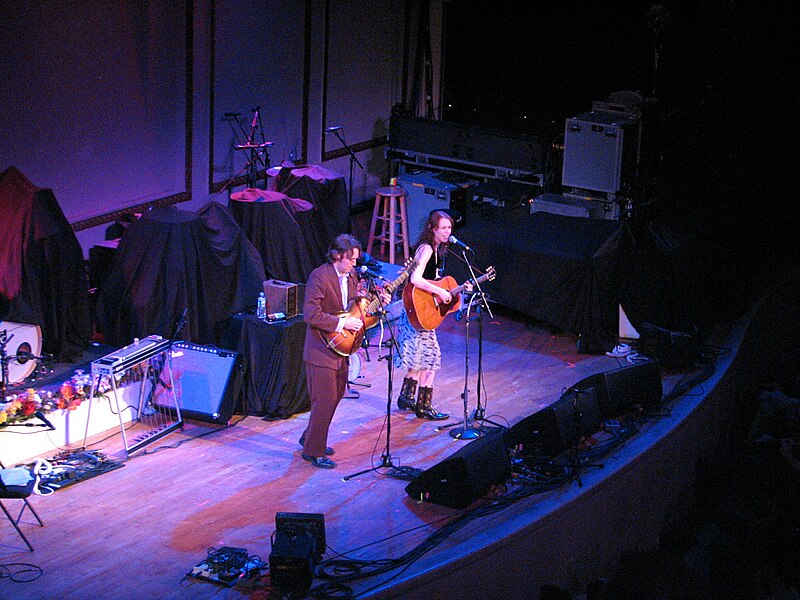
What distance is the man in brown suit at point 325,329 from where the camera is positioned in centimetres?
744

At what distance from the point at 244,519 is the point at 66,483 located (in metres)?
1.27

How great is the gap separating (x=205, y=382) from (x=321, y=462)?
1.27m

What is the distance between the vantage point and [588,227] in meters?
10.9

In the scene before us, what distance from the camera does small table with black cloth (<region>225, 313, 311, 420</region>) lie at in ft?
27.8

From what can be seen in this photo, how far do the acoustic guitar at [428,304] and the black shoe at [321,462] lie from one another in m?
1.28

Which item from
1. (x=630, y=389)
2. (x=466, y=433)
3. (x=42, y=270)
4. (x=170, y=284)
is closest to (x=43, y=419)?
(x=42, y=270)

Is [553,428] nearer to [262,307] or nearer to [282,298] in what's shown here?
[282,298]

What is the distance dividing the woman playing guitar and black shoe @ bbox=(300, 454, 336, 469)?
1103 millimetres

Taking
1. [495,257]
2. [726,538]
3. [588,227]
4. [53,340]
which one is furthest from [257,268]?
[726,538]

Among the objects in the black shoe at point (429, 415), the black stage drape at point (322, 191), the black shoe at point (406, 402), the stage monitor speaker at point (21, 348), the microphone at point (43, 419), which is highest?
the black stage drape at point (322, 191)

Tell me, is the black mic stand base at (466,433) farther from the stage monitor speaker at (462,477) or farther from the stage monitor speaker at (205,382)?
the stage monitor speaker at (205,382)

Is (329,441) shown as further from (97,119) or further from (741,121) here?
(741,121)

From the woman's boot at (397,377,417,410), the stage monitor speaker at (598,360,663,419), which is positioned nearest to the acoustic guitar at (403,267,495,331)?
the woman's boot at (397,377,417,410)

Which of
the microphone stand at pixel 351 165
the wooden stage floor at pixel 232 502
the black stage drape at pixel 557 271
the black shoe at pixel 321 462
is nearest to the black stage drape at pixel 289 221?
the microphone stand at pixel 351 165
